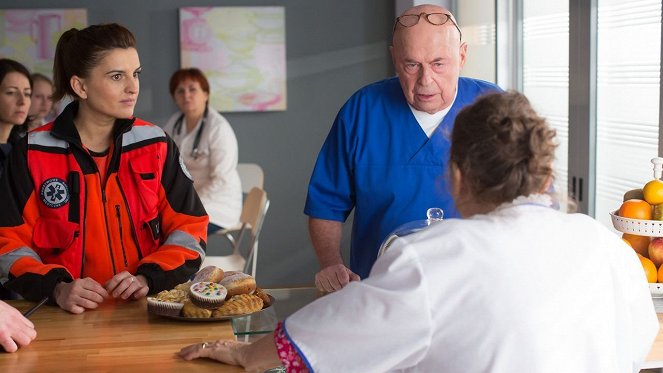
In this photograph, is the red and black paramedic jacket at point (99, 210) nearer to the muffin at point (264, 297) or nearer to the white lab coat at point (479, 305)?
the muffin at point (264, 297)

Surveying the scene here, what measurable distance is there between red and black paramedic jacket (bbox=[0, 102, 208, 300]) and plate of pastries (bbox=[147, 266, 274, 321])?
0.59ft

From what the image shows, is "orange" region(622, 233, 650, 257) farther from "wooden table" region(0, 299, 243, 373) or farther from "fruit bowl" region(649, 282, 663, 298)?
"wooden table" region(0, 299, 243, 373)

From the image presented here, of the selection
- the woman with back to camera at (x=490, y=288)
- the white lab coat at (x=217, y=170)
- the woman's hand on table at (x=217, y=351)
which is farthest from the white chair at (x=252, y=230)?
the woman with back to camera at (x=490, y=288)

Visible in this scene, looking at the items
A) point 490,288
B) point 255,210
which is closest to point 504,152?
point 490,288

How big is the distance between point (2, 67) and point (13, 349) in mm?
2477

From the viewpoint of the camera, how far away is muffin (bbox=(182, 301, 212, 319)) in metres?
1.86

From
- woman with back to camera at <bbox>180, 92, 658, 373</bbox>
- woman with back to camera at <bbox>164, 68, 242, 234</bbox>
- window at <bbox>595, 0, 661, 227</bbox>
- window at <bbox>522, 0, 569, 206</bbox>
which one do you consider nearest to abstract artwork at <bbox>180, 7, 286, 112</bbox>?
woman with back to camera at <bbox>164, 68, 242, 234</bbox>

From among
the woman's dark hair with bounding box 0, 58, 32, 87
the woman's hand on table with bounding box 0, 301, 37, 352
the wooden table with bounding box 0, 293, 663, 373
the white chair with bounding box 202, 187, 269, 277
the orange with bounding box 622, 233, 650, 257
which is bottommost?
the white chair with bounding box 202, 187, 269, 277

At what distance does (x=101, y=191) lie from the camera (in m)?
2.22

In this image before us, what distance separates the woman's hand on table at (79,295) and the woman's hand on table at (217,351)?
0.41m

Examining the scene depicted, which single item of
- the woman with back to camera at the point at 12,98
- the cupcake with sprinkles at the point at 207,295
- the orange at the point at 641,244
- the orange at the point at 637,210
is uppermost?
the woman with back to camera at the point at 12,98

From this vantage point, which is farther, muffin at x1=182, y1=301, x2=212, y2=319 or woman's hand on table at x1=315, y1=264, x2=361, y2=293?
woman's hand on table at x1=315, y1=264, x2=361, y2=293

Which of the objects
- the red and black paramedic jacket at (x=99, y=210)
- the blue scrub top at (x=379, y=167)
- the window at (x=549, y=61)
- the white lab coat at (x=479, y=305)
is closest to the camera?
the white lab coat at (x=479, y=305)

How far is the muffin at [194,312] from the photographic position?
1.86 m
